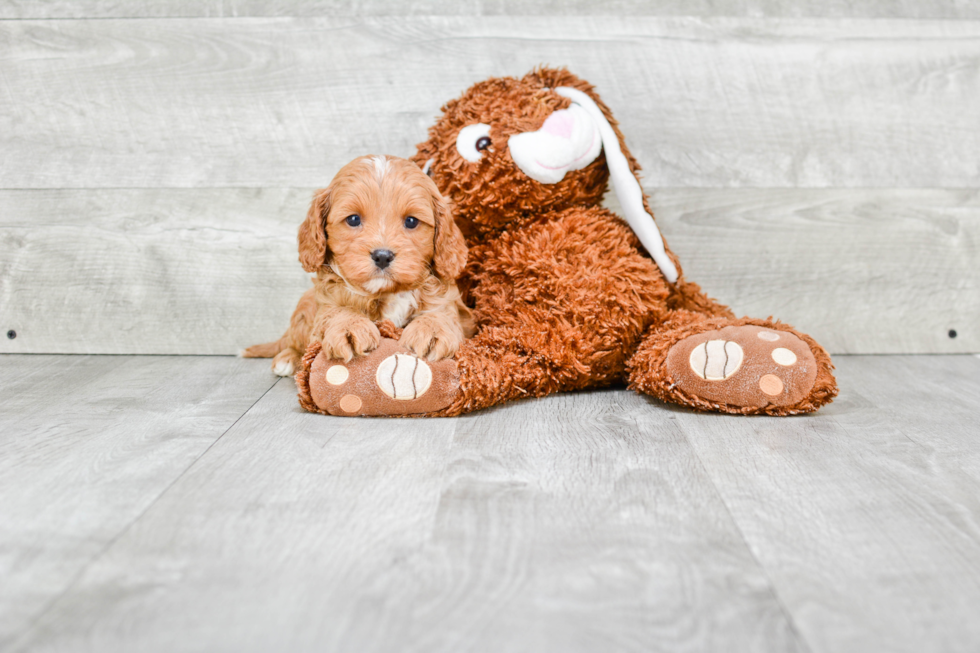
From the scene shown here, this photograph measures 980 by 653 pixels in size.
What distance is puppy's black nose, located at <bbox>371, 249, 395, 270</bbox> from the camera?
135 cm

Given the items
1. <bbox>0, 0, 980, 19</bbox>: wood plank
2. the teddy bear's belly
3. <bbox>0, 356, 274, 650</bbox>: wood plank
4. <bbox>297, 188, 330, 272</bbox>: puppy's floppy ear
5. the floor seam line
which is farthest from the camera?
<bbox>0, 0, 980, 19</bbox>: wood plank

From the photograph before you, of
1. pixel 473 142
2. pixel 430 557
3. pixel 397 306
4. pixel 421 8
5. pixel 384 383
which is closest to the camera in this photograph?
pixel 430 557

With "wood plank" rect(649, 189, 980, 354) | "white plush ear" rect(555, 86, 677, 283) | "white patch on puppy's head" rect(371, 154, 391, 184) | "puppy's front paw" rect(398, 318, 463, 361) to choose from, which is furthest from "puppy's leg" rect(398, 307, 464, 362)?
"wood plank" rect(649, 189, 980, 354)

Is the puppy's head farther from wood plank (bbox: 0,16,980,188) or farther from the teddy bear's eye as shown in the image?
wood plank (bbox: 0,16,980,188)

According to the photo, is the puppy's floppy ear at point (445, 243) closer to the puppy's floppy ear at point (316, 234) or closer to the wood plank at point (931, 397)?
the puppy's floppy ear at point (316, 234)

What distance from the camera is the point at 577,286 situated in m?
1.56

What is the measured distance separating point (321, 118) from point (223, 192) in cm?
31

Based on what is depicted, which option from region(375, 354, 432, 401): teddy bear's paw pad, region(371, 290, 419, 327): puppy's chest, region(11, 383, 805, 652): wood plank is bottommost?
region(11, 383, 805, 652): wood plank

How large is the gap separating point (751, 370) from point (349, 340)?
720 mm

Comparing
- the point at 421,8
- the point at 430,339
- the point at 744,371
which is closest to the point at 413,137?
the point at 421,8

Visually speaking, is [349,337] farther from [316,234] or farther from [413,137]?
[413,137]

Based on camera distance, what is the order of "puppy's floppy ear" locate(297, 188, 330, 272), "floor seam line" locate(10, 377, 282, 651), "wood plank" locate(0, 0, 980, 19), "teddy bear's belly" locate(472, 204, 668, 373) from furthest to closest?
"wood plank" locate(0, 0, 980, 19) < "teddy bear's belly" locate(472, 204, 668, 373) < "puppy's floppy ear" locate(297, 188, 330, 272) < "floor seam line" locate(10, 377, 282, 651)

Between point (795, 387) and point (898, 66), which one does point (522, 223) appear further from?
point (898, 66)

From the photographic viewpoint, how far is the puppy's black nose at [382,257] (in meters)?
1.35
